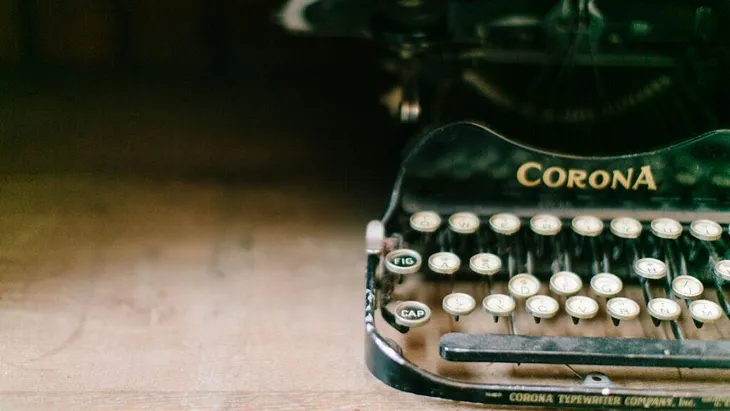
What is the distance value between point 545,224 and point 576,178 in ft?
0.25

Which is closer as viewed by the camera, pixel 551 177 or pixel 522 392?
pixel 522 392

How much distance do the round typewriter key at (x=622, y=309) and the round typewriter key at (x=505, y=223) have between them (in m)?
0.16

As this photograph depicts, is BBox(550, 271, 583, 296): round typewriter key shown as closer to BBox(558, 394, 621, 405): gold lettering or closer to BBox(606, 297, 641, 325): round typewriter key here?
BBox(606, 297, 641, 325): round typewriter key

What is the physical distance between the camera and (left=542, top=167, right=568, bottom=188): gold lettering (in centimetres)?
101

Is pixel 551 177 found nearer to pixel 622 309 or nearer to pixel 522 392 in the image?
pixel 622 309

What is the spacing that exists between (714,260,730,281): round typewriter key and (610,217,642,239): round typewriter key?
11cm

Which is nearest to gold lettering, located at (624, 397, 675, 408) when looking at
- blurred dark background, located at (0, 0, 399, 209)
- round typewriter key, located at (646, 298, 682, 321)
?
round typewriter key, located at (646, 298, 682, 321)

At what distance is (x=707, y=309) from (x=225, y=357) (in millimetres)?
596

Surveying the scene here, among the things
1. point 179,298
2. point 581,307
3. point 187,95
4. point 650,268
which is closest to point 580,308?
point 581,307

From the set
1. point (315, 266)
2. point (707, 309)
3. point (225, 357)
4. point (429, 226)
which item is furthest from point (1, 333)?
point (707, 309)

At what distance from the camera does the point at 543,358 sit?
32.9 inches

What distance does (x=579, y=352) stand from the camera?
2.74 ft

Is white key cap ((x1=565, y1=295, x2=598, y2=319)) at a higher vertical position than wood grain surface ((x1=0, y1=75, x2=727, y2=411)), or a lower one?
higher

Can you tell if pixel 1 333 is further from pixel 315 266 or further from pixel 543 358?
pixel 543 358
